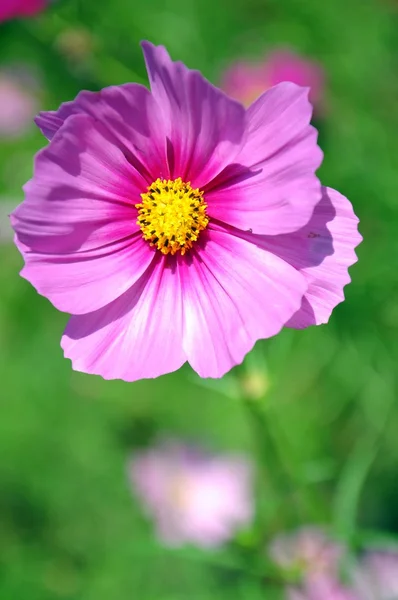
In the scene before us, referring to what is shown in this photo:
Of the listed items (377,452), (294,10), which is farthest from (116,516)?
(294,10)

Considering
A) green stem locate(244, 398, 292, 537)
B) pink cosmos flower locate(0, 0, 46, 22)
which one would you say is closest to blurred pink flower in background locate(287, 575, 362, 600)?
green stem locate(244, 398, 292, 537)

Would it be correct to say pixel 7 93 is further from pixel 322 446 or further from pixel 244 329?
pixel 244 329

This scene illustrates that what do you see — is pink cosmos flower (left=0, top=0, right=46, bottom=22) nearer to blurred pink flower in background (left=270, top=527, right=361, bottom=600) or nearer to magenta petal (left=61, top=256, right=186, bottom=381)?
magenta petal (left=61, top=256, right=186, bottom=381)

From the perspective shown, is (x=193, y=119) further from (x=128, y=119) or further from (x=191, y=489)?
(x=191, y=489)

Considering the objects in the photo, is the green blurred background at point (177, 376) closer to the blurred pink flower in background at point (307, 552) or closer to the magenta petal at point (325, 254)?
the blurred pink flower in background at point (307, 552)

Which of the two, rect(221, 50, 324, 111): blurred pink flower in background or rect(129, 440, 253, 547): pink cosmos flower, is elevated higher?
rect(221, 50, 324, 111): blurred pink flower in background

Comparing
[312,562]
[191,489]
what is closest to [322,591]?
[312,562]
